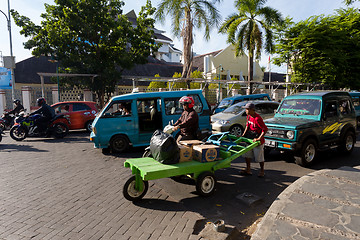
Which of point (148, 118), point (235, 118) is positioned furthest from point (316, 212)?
point (235, 118)

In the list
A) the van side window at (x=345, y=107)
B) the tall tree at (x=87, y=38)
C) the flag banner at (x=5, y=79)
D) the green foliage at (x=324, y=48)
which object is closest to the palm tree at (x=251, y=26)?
the green foliage at (x=324, y=48)

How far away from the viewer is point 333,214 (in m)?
3.71

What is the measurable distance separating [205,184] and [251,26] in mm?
18451

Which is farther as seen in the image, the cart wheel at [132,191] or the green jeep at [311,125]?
the green jeep at [311,125]

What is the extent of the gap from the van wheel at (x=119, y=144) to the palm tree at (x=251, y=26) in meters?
15.3

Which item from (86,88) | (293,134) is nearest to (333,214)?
(293,134)

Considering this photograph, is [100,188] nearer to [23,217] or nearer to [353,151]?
[23,217]

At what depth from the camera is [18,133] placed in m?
10.6

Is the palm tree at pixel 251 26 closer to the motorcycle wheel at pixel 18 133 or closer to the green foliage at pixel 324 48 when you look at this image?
the green foliage at pixel 324 48

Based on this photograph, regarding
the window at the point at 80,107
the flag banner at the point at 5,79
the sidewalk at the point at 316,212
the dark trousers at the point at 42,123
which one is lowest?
the sidewalk at the point at 316,212

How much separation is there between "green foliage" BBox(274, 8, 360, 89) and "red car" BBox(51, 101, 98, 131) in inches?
621

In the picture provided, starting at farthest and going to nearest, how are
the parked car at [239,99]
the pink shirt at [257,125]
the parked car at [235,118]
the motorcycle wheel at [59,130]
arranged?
the parked car at [239,99] → the motorcycle wheel at [59,130] → the parked car at [235,118] → the pink shirt at [257,125]

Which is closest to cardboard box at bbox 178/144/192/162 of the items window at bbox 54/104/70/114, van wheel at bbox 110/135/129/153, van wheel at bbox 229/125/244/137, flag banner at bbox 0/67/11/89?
van wheel at bbox 110/135/129/153

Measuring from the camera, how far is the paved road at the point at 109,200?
364 cm
